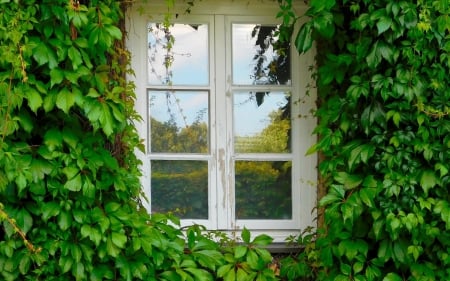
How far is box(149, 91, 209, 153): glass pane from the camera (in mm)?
2914

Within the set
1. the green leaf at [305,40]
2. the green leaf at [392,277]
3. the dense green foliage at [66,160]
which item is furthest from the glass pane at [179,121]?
the green leaf at [392,277]

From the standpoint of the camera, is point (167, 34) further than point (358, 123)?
Yes

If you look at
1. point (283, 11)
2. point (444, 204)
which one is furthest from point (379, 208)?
point (283, 11)

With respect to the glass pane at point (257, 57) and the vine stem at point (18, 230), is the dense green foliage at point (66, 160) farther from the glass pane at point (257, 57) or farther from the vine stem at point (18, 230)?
the glass pane at point (257, 57)

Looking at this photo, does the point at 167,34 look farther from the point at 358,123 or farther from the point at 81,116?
the point at 358,123

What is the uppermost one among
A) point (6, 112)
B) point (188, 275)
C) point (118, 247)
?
point (6, 112)

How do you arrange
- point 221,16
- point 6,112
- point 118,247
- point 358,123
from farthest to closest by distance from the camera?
1. point 221,16
2. point 358,123
3. point 118,247
4. point 6,112

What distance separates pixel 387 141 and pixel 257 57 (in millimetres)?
878

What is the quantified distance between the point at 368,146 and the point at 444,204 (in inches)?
17.3

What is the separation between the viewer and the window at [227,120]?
2900 mm

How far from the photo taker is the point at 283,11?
2.68m

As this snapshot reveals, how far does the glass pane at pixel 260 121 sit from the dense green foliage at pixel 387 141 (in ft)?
1.15

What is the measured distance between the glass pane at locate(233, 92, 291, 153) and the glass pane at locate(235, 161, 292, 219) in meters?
0.10

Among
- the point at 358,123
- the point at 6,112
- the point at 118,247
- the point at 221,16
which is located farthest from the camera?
the point at 221,16
